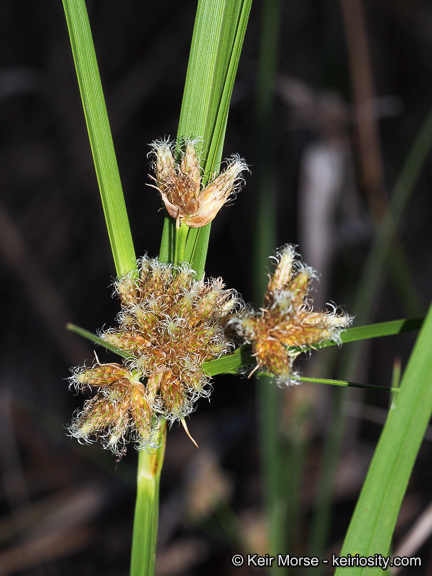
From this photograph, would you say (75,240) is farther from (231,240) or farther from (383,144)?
(383,144)

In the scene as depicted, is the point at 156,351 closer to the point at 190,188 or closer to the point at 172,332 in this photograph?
the point at 172,332

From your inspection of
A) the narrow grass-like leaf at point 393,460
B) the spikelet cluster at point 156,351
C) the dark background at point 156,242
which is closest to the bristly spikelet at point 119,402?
the spikelet cluster at point 156,351

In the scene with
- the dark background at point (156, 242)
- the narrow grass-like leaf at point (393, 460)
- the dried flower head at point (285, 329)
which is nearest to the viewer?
the narrow grass-like leaf at point (393, 460)

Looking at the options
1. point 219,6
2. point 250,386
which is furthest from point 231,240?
point 219,6

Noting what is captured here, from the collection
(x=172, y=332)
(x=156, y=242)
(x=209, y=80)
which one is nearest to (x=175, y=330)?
(x=172, y=332)

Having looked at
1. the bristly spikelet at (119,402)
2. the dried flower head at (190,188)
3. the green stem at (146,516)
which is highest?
the dried flower head at (190,188)

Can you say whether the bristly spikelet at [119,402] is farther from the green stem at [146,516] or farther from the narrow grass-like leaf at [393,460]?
the narrow grass-like leaf at [393,460]
